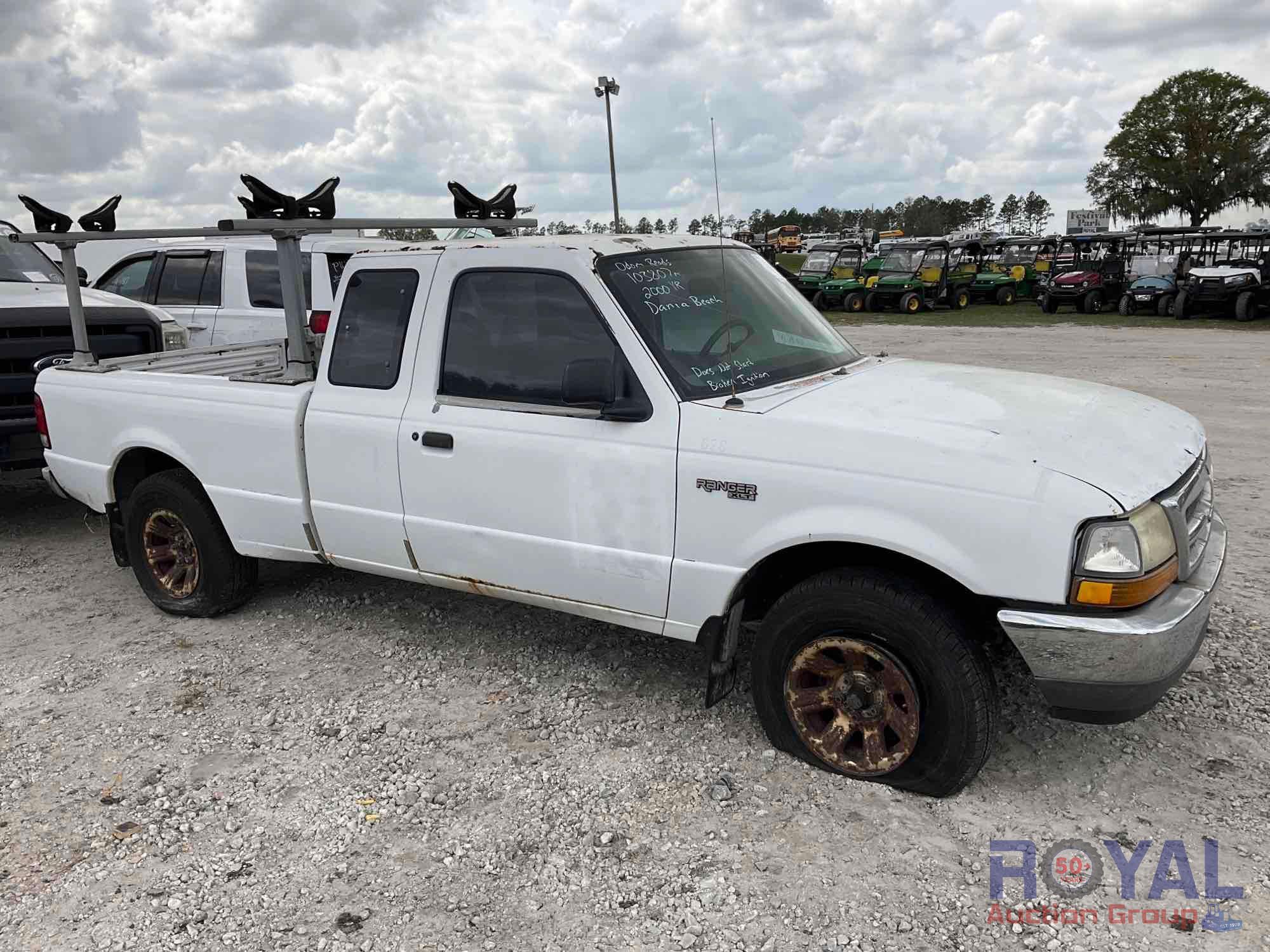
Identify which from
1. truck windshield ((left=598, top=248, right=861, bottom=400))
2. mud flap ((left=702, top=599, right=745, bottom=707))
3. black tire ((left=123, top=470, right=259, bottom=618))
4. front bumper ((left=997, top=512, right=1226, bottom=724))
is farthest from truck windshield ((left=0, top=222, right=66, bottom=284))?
front bumper ((left=997, top=512, right=1226, bottom=724))

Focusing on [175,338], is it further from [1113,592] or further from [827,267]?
[827,267]

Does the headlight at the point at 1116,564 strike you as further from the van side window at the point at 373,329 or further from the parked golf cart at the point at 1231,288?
the parked golf cart at the point at 1231,288

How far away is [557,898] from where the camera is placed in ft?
9.95

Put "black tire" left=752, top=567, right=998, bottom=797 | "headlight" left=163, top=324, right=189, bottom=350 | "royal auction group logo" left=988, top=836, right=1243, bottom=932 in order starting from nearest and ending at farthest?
"royal auction group logo" left=988, top=836, right=1243, bottom=932 → "black tire" left=752, top=567, right=998, bottom=797 → "headlight" left=163, top=324, right=189, bottom=350

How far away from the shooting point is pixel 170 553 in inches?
209

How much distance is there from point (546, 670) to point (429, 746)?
2.51 feet

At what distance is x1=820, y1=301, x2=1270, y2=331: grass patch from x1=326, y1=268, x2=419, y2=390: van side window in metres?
16.8

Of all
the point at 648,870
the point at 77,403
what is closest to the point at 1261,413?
the point at 648,870

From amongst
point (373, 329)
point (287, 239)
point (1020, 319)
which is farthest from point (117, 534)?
point (1020, 319)

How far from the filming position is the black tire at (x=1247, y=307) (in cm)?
2198

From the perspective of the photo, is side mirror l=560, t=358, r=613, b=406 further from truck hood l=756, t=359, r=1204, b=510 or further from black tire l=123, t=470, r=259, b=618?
black tire l=123, t=470, r=259, b=618

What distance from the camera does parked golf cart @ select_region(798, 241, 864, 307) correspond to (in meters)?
28.9

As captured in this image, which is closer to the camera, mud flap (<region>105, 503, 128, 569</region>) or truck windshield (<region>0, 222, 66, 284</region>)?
mud flap (<region>105, 503, 128, 569</region>)

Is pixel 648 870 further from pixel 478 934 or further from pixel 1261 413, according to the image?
pixel 1261 413
